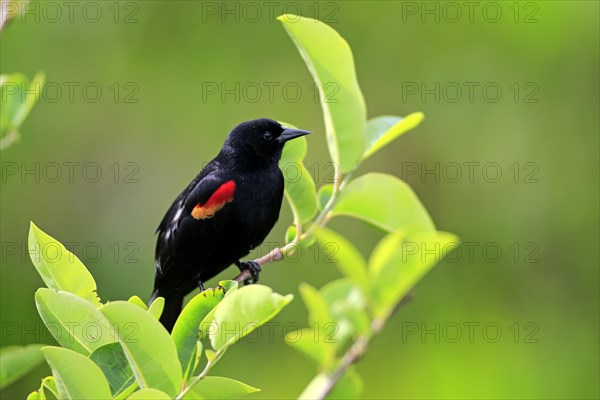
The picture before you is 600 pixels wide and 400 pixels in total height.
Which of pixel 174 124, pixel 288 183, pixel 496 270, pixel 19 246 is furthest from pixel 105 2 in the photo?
pixel 288 183

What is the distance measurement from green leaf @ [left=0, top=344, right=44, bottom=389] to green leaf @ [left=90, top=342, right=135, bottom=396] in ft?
0.84

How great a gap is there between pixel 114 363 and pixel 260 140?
180 centimetres

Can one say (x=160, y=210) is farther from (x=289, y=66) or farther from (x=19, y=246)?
(x=289, y=66)

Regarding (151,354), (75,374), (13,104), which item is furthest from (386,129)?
(13,104)

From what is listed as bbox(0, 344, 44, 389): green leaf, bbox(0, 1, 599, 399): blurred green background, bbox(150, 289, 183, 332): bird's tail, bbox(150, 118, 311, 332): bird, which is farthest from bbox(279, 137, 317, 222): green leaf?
bbox(0, 1, 599, 399): blurred green background

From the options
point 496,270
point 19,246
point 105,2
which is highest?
point 105,2

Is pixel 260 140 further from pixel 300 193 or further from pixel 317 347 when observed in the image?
pixel 317 347

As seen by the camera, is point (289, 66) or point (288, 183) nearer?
point (288, 183)

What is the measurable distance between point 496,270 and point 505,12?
1587mm

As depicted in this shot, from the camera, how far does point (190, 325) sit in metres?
1.48

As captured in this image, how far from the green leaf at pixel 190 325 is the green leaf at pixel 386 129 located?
0.37m

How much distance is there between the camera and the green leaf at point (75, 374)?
48.7 inches

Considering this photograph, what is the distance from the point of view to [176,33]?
528cm

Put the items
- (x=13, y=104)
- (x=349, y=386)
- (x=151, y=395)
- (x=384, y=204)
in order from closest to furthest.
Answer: (x=349, y=386) → (x=151, y=395) → (x=384, y=204) → (x=13, y=104)
